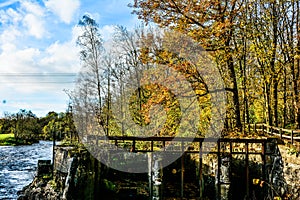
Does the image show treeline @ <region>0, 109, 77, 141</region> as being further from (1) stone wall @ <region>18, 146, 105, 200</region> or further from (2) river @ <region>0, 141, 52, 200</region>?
(1) stone wall @ <region>18, 146, 105, 200</region>

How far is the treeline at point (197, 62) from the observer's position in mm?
12391

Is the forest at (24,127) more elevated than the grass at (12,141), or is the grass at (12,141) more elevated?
the forest at (24,127)

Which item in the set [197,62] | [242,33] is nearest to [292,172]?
[197,62]

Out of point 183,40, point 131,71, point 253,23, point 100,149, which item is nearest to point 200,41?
point 183,40

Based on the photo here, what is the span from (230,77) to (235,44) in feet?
5.10

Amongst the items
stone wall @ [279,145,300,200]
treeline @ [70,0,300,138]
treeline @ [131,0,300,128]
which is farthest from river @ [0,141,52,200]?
stone wall @ [279,145,300,200]

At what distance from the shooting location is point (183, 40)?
496 inches

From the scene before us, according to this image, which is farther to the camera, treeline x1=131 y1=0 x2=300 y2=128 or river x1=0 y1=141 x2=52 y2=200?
river x1=0 y1=141 x2=52 y2=200

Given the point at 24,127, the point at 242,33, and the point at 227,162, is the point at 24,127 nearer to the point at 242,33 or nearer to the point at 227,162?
the point at 242,33

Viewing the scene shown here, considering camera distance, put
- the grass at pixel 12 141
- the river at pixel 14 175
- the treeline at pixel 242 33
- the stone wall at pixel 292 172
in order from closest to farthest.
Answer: the stone wall at pixel 292 172 < the treeline at pixel 242 33 < the river at pixel 14 175 < the grass at pixel 12 141

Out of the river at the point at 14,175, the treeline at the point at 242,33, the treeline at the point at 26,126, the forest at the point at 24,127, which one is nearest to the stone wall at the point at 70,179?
the river at the point at 14,175

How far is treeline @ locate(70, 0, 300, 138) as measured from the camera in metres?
12.4

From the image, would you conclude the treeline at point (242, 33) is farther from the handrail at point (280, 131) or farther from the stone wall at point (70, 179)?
the stone wall at point (70, 179)

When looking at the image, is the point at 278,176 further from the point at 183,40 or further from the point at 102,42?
the point at 102,42
